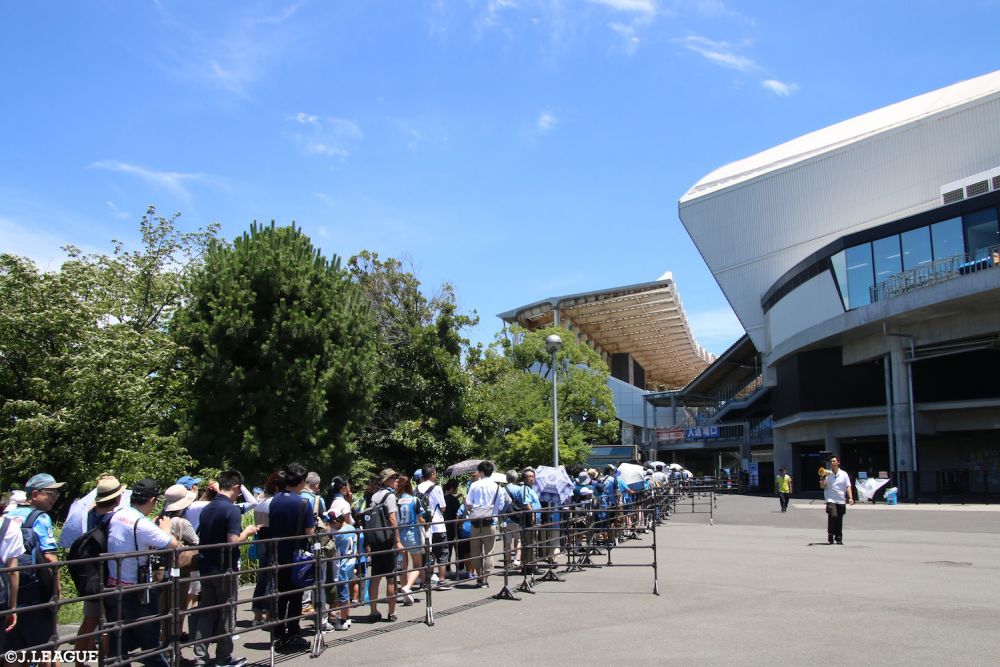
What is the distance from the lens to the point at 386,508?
A: 9.80m

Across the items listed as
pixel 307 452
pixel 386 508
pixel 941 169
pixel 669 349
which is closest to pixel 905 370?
pixel 941 169

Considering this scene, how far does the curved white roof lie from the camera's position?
5059 cm

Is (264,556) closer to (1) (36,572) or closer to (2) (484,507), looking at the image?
(1) (36,572)

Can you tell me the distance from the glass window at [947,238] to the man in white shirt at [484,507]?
31480mm

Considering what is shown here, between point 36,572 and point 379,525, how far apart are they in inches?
156

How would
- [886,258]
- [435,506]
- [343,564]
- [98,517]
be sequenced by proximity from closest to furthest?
[98,517] < [343,564] < [435,506] < [886,258]

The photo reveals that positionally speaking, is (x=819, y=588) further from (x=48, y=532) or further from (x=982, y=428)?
(x=982, y=428)

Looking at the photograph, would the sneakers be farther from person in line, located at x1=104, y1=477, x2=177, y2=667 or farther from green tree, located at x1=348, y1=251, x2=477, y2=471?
green tree, located at x1=348, y1=251, x2=477, y2=471

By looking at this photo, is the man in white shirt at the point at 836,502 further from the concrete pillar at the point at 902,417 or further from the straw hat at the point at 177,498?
the concrete pillar at the point at 902,417

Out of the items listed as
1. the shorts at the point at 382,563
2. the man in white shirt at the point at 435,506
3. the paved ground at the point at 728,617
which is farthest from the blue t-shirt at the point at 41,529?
the man in white shirt at the point at 435,506

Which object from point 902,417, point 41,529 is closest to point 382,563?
point 41,529

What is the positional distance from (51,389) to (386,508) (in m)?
14.2

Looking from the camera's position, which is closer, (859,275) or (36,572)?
(36,572)

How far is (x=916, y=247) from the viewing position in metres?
37.7
